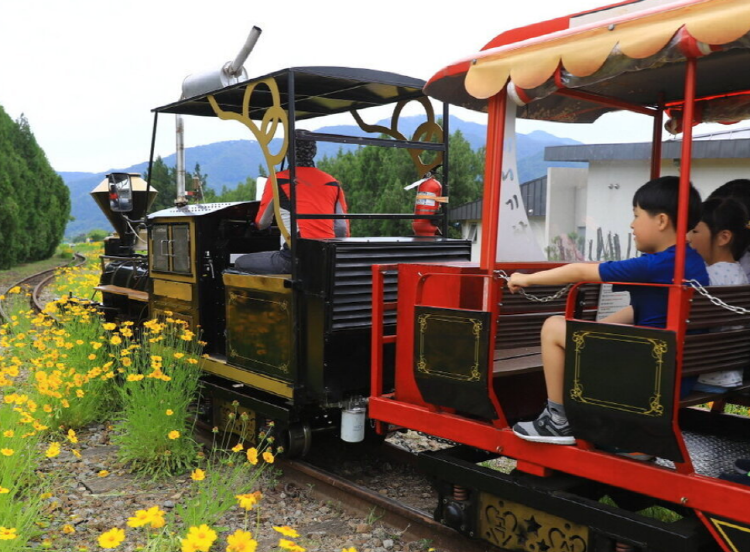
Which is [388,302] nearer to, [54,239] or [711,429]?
[711,429]

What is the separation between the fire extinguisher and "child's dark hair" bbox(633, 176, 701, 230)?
2531 millimetres

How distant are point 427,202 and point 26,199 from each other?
28.8 metres

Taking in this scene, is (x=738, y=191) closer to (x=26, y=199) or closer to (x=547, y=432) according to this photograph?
(x=547, y=432)

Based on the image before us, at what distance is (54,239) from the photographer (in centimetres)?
3225

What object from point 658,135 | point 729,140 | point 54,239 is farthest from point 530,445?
point 54,239

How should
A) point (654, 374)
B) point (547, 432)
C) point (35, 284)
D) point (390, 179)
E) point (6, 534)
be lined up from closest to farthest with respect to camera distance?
1. point (654, 374)
2. point (6, 534)
3. point (547, 432)
4. point (35, 284)
5. point (390, 179)

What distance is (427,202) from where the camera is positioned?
575cm

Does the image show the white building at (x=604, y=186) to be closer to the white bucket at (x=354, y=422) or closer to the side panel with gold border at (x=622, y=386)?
the side panel with gold border at (x=622, y=386)

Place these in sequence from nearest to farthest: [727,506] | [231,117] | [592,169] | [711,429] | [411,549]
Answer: [727,506]
[411,549]
[711,429]
[231,117]
[592,169]

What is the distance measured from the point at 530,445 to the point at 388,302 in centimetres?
157

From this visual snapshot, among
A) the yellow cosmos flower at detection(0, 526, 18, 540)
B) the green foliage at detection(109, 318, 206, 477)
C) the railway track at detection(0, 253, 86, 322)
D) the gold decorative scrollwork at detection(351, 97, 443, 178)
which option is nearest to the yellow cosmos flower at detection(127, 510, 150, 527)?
the yellow cosmos flower at detection(0, 526, 18, 540)

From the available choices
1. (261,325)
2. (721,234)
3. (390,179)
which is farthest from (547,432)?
(390,179)

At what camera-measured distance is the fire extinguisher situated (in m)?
5.75

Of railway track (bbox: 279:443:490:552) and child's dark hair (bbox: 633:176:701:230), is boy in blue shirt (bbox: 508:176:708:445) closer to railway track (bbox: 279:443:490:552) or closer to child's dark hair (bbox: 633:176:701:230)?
child's dark hair (bbox: 633:176:701:230)
